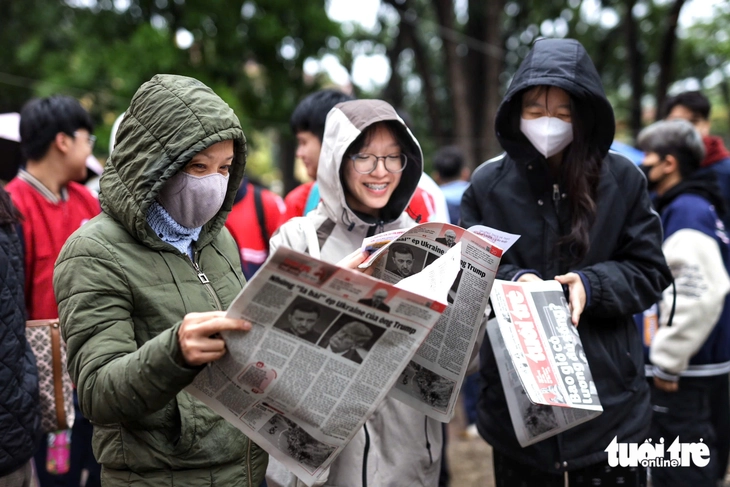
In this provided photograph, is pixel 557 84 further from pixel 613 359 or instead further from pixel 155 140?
pixel 155 140

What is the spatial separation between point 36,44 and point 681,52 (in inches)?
532

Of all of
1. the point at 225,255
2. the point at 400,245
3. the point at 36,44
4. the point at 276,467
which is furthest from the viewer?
the point at 36,44

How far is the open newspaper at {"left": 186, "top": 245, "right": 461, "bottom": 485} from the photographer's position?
159cm

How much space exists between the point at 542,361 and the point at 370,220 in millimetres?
872

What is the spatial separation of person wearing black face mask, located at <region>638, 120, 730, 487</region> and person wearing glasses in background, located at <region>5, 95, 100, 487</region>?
3003mm

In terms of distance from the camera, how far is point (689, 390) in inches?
150

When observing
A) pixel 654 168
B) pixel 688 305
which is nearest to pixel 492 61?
pixel 654 168

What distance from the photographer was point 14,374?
96.8 inches

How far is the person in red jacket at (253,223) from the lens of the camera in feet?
14.3

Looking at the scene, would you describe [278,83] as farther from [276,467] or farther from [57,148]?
[276,467]

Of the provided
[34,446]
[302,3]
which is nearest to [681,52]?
[302,3]

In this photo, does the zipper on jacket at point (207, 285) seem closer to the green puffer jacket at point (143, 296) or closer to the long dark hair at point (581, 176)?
the green puffer jacket at point (143, 296)

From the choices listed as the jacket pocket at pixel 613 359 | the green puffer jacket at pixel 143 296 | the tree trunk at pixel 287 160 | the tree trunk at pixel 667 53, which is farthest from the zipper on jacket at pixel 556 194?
the tree trunk at pixel 287 160

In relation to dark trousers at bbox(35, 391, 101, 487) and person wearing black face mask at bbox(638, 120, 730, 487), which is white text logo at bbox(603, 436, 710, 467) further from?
dark trousers at bbox(35, 391, 101, 487)
